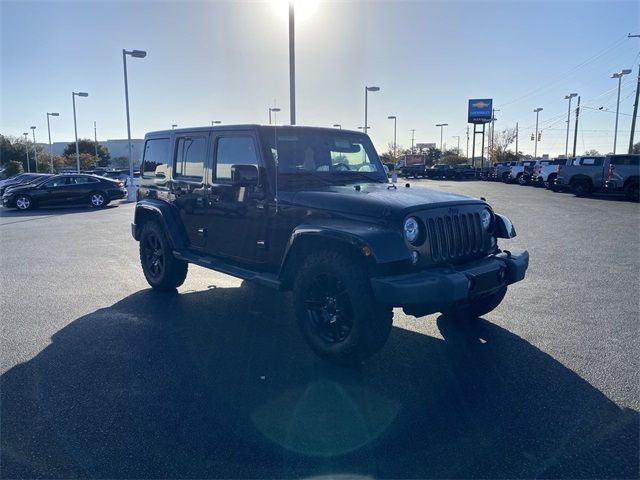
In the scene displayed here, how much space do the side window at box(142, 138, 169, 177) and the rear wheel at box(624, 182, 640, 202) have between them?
2131 centimetres

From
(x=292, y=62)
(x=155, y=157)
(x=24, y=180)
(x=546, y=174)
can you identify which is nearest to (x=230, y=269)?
(x=155, y=157)

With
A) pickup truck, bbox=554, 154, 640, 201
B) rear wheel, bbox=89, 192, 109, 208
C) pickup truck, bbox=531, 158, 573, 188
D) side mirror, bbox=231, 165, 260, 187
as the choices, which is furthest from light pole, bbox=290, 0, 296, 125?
pickup truck, bbox=531, 158, 573, 188

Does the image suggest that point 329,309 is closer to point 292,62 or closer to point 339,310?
point 339,310

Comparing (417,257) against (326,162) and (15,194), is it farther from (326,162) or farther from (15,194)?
(15,194)

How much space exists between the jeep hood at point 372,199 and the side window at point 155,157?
2.67m

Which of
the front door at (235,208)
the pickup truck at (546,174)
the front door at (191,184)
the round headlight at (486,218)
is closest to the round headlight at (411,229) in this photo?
the round headlight at (486,218)

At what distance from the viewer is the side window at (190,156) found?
595 cm

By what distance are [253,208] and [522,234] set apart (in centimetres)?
869

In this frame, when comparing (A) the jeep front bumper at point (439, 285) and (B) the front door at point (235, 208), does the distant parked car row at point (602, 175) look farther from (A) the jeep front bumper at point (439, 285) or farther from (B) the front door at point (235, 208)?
(B) the front door at point (235, 208)

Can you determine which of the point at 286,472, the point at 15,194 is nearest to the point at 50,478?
the point at 286,472

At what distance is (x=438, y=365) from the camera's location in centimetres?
433

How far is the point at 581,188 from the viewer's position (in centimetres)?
2408

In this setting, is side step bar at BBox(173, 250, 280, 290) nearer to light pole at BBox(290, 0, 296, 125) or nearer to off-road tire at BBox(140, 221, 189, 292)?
off-road tire at BBox(140, 221, 189, 292)

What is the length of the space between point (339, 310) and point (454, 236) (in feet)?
3.91
